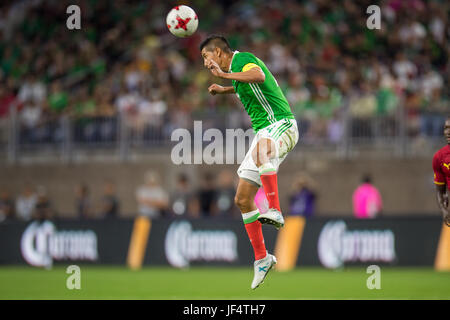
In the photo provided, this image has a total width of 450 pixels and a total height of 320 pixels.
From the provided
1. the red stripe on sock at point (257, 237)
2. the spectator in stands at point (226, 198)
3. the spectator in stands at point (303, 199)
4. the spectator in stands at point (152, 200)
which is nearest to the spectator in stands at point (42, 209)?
the spectator in stands at point (152, 200)

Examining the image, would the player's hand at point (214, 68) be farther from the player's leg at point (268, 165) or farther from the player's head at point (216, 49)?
the player's leg at point (268, 165)

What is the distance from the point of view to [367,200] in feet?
72.1

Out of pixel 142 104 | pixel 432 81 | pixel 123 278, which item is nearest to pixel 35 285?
pixel 123 278

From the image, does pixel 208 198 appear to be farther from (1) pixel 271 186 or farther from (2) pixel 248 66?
(2) pixel 248 66

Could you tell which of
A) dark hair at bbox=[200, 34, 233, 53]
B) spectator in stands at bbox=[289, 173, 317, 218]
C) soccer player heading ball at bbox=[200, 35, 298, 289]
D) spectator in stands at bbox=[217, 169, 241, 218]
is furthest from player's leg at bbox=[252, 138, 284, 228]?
spectator in stands at bbox=[217, 169, 241, 218]

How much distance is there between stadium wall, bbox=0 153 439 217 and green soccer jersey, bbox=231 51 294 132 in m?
12.0

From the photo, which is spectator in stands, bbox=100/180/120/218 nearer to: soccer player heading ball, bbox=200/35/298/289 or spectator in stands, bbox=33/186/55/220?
spectator in stands, bbox=33/186/55/220

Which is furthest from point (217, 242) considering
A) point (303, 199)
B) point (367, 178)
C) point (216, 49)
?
point (216, 49)

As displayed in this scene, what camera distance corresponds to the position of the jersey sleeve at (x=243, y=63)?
11.3 m

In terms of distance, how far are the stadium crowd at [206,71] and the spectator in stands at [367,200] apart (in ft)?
5.70

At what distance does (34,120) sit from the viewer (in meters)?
26.0

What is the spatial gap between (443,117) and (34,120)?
11906 millimetres

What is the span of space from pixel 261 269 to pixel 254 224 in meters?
0.63
